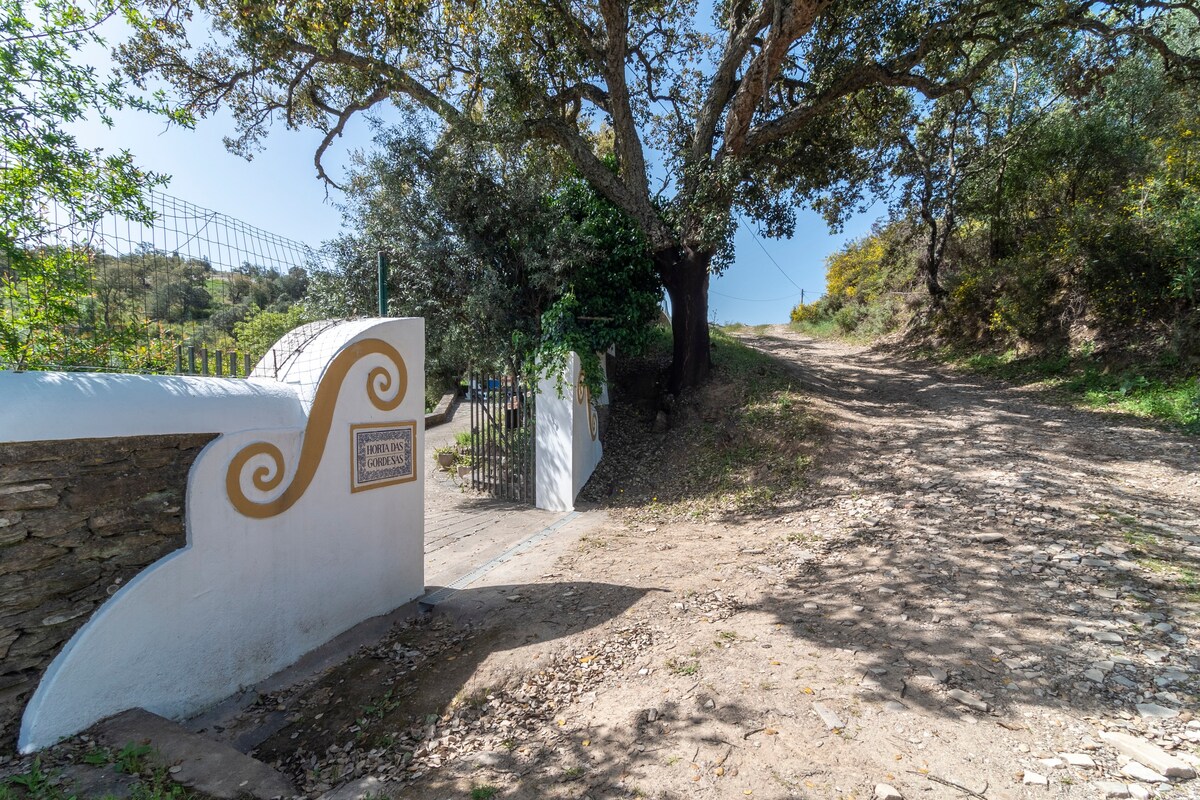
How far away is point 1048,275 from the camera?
1077 cm

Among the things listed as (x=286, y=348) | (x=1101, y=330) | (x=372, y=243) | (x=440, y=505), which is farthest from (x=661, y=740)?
(x=1101, y=330)

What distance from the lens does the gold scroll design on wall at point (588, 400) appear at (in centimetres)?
754

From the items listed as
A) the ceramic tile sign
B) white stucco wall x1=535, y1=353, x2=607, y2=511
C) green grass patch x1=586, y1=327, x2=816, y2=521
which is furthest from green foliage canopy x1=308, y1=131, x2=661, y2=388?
the ceramic tile sign

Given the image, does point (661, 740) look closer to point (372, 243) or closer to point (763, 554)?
point (763, 554)

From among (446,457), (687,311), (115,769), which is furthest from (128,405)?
(687,311)

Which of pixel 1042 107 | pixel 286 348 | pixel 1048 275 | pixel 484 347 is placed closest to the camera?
pixel 286 348

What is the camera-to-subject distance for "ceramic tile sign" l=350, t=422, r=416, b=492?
3.91 meters

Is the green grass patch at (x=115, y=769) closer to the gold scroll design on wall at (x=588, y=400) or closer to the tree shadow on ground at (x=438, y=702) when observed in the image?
the tree shadow on ground at (x=438, y=702)

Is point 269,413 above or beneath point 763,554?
above

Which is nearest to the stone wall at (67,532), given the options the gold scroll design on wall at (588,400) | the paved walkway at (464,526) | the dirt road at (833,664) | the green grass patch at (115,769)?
the green grass patch at (115,769)

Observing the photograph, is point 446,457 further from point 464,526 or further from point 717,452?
point 717,452

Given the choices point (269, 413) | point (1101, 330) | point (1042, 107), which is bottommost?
point (269, 413)

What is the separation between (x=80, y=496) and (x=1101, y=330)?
1389 centimetres

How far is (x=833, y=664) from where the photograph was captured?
310 cm
